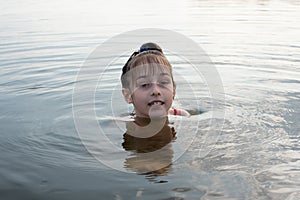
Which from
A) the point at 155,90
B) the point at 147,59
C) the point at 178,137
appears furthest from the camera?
the point at 147,59

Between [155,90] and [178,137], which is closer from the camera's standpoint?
[178,137]

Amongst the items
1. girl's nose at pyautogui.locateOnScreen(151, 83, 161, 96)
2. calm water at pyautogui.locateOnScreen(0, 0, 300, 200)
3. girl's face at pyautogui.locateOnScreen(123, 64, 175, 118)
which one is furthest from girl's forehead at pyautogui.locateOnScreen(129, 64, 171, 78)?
calm water at pyautogui.locateOnScreen(0, 0, 300, 200)


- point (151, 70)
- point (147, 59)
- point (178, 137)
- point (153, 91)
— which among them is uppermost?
point (147, 59)

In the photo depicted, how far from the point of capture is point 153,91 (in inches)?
197

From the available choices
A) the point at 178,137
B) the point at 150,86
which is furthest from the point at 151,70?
the point at 178,137

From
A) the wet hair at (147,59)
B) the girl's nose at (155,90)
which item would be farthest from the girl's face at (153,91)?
the wet hair at (147,59)

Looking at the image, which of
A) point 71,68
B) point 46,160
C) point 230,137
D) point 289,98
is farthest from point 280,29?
point 46,160

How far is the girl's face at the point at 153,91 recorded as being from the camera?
→ 5.07m

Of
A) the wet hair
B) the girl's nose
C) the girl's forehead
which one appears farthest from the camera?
the wet hair

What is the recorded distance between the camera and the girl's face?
200 inches

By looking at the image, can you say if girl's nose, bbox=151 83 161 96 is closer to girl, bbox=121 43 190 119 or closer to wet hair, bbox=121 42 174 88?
girl, bbox=121 43 190 119

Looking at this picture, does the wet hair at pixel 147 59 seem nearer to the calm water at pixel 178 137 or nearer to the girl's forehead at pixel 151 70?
the girl's forehead at pixel 151 70

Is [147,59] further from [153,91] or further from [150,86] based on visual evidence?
[153,91]

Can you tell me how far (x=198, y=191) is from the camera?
313 centimetres
